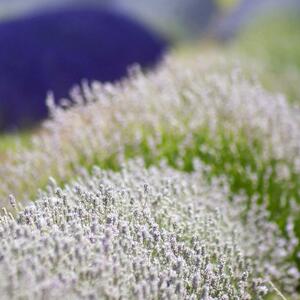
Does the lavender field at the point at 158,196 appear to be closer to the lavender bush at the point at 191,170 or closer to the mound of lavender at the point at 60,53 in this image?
the lavender bush at the point at 191,170

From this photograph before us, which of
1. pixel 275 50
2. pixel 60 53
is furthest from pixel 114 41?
pixel 275 50

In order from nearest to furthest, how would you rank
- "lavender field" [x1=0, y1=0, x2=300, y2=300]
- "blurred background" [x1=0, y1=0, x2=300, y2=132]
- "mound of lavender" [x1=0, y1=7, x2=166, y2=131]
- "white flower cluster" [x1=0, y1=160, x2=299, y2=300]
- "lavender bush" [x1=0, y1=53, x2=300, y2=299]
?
"white flower cluster" [x1=0, y1=160, x2=299, y2=300] → "lavender field" [x1=0, y1=0, x2=300, y2=300] → "lavender bush" [x1=0, y1=53, x2=300, y2=299] → "mound of lavender" [x1=0, y1=7, x2=166, y2=131] → "blurred background" [x1=0, y1=0, x2=300, y2=132]

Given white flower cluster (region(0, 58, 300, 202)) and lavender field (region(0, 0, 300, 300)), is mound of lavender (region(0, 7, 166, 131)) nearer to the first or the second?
lavender field (region(0, 0, 300, 300))

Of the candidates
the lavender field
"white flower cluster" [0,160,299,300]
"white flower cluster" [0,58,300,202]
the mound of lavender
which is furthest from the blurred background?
"white flower cluster" [0,160,299,300]

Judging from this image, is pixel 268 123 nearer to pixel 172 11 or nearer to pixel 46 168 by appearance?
pixel 46 168

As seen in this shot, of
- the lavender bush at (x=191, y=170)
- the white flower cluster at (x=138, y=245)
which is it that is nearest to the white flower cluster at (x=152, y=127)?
the lavender bush at (x=191, y=170)

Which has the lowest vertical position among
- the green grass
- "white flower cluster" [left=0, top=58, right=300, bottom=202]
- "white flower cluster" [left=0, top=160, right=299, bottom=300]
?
"white flower cluster" [left=0, top=160, right=299, bottom=300]

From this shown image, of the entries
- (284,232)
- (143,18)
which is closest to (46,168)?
(284,232)
